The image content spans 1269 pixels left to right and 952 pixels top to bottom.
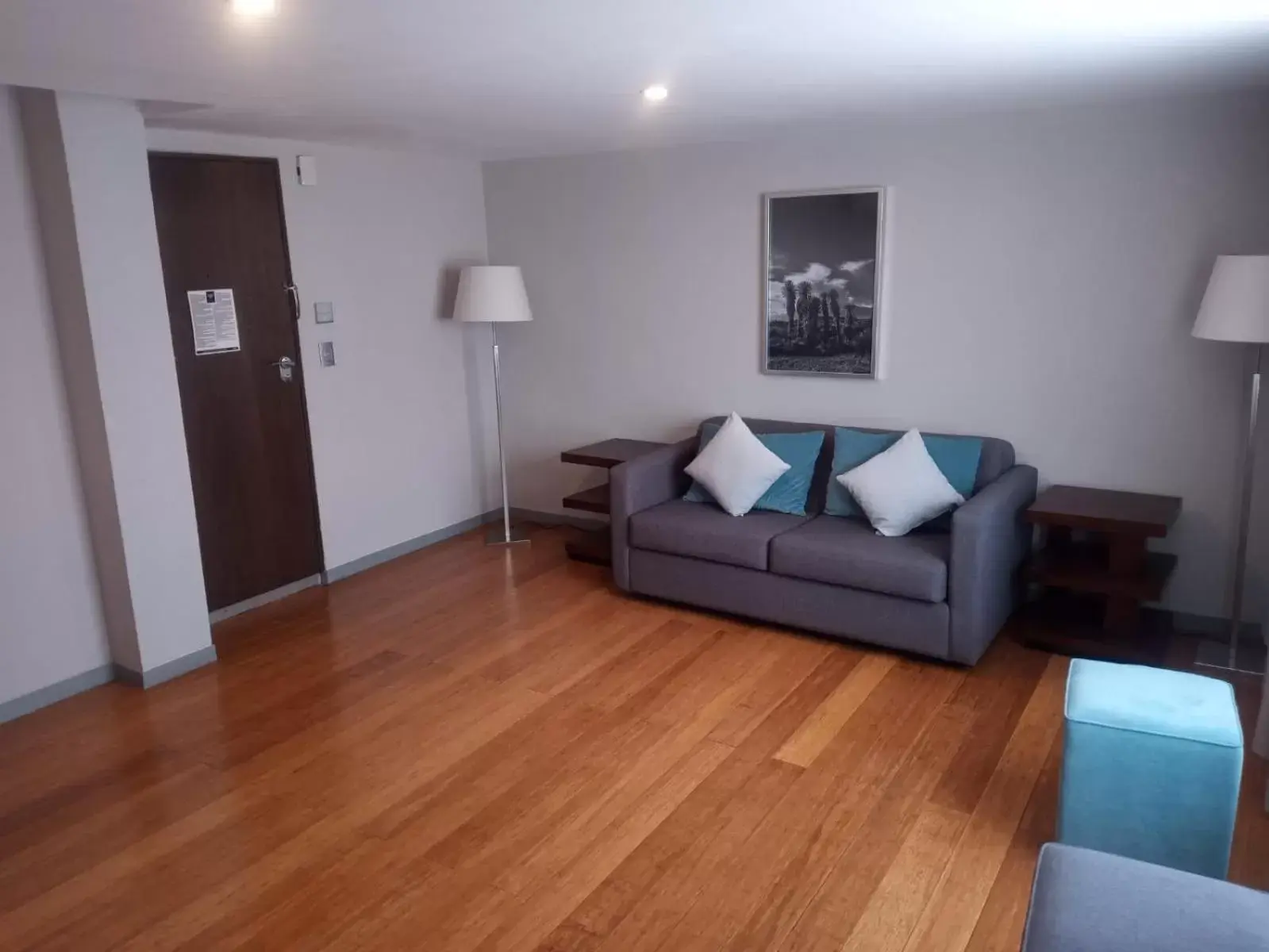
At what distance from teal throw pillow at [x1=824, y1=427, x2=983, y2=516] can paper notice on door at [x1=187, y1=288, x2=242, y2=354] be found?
2818 mm

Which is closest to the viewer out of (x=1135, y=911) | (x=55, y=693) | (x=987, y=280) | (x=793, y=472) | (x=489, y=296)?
(x=1135, y=911)

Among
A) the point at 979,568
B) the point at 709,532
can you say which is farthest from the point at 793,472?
the point at 979,568

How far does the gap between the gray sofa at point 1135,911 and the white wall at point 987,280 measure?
8.12ft

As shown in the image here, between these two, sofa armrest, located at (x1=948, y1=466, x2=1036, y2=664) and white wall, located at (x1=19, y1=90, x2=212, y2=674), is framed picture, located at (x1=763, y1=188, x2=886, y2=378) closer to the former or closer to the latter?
sofa armrest, located at (x1=948, y1=466, x2=1036, y2=664)

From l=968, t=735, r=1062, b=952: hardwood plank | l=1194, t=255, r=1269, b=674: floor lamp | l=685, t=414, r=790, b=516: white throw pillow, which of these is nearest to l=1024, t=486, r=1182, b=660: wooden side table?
l=1194, t=255, r=1269, b=674: floor lamp

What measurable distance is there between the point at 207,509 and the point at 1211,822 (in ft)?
13.1

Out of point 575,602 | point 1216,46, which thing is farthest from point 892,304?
point 575,602

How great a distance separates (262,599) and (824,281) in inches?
124

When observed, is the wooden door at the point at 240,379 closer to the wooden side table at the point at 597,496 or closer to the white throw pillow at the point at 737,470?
the wooden side table at the point at 597,496

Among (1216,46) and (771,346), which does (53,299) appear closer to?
(771,346)

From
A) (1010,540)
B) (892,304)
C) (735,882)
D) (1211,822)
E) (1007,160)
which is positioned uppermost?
(1007,160)

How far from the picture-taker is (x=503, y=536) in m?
5.56

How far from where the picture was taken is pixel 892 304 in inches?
172

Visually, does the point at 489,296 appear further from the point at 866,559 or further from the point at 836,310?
the point at 866,559
